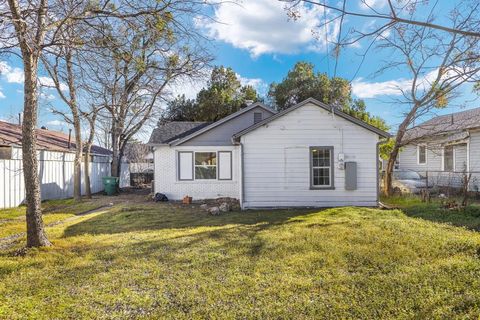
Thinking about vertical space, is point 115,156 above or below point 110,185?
above

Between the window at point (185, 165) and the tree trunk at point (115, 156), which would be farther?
the tree trunk at point (115, 156)

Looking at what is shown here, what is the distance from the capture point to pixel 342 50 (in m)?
5.12

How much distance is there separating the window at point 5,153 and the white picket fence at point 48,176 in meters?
0.13

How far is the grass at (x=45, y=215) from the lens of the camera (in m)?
7.96

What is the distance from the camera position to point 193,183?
13.8m

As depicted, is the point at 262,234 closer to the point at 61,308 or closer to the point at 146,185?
the point at 61,308

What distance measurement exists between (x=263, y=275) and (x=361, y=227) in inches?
154

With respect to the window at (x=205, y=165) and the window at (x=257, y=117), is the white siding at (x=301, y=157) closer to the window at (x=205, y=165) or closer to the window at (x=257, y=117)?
the window at (x=205, y=165)

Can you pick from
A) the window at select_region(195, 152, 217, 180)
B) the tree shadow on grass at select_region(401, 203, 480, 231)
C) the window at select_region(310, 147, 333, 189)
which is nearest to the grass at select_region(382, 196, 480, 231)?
the tree shadow on grass at select_region(401, 203, 480, 231)

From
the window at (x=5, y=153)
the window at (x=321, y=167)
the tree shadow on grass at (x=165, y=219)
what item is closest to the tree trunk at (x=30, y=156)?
the tree shadow on grass at (x=165, y=219)

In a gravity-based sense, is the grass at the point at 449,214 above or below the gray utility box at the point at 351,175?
below

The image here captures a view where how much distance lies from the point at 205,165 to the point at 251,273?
31.8 feet

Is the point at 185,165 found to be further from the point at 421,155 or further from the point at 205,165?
the point at 421,155

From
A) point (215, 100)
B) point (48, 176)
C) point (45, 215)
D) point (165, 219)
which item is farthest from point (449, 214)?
point (215, 100)
